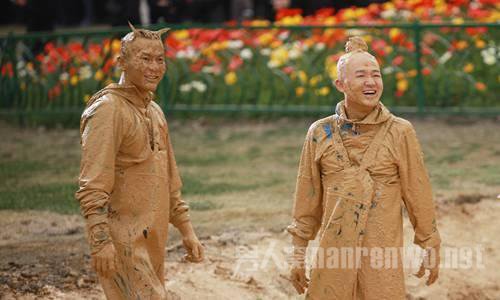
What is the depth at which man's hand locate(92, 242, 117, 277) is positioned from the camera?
5.17 metres

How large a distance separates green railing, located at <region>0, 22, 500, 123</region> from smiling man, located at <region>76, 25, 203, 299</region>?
7.64m

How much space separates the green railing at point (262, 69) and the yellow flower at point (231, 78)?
1 cm

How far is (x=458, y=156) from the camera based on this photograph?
11219 mm

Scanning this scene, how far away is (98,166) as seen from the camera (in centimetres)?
520

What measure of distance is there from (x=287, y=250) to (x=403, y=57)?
19.6ft

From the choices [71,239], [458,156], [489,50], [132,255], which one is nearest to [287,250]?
[71,239]

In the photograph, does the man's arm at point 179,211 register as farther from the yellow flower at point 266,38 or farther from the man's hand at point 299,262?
the yellow flower at point 266,38

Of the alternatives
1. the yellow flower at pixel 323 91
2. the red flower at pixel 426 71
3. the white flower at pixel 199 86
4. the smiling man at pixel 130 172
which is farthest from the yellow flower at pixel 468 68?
the smiling man at pixel 130 172

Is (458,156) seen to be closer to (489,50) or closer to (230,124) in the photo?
(489,50)

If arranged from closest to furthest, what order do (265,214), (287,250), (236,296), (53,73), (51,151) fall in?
1. (236,296)
2. (287,250)
3. (265,214)
4. (51,151)
5. (53,73)

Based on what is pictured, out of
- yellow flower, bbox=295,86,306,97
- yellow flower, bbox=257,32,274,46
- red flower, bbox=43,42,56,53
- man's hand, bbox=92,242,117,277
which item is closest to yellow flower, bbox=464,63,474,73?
yellow flower, bbox=295,86,306,97

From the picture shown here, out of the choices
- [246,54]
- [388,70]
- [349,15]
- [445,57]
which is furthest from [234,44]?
[445,57]

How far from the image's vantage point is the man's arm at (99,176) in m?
5.17

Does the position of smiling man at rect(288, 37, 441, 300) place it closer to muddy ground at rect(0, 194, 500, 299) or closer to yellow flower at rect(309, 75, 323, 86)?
muddy ground at rect(0, 194, 500, 299)
